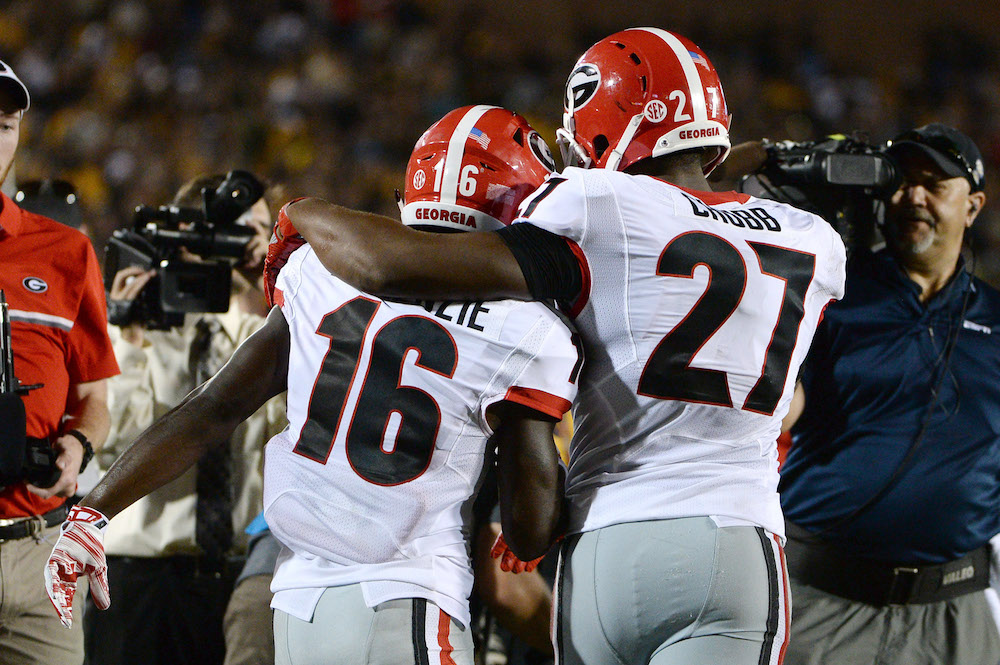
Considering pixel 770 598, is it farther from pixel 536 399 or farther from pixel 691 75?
pixel 691 75

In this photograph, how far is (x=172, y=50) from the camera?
10766 mm

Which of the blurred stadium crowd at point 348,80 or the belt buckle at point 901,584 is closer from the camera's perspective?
the belt buckle at point 901,584

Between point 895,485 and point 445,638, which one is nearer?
point 445,638

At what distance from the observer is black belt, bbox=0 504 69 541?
2.78 m

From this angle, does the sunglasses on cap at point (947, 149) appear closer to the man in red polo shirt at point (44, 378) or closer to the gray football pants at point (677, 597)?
the gray football pants at point (677, 597)

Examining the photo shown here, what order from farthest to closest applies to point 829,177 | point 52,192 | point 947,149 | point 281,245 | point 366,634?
point 52,192
point 947,149
point 829,177
point 281,245
point 366,634

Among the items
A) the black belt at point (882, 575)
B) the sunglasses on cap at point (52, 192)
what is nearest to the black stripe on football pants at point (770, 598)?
the black belt at point (882, 575)

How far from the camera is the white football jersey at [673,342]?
1.96 m

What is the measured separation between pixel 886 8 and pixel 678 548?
424 inches

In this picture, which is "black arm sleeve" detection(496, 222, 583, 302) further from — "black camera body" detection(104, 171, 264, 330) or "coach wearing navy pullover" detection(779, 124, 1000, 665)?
"black camera body" detection(104, 171, 264, 330)

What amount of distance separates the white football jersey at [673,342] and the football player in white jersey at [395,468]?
99mm

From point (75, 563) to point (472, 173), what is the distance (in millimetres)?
1134

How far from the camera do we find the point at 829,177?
2910 millimetres

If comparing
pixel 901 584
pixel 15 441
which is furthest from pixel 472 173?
pixel 901 584
